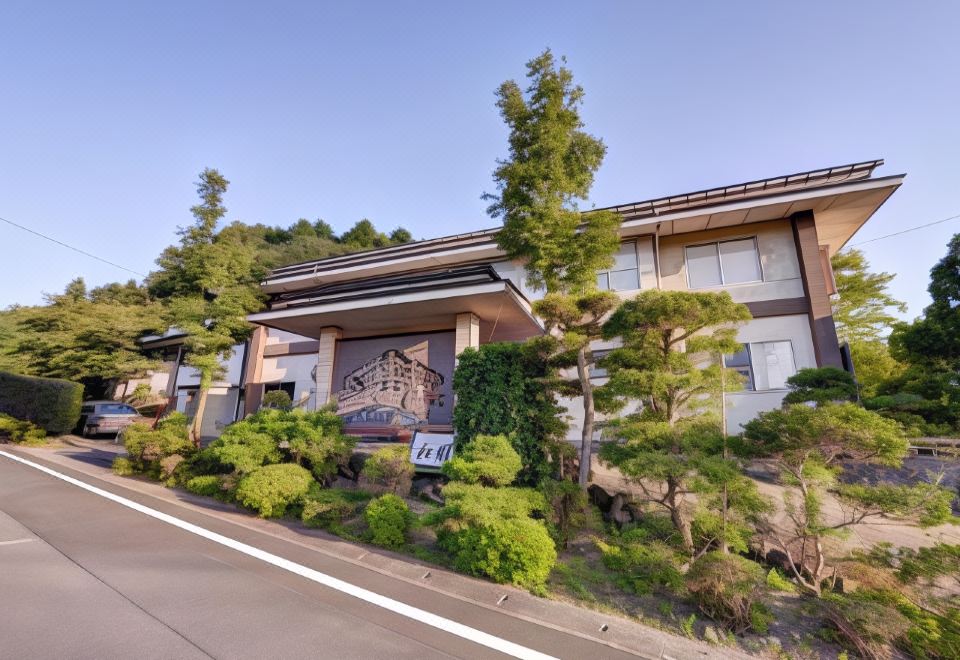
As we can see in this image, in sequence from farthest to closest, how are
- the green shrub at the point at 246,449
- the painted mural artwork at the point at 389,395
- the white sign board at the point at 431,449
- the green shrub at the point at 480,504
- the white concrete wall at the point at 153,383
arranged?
the white concrete wall at the point at 153,383 → the painted mural artwork at the point at 389,395 → the white sign board at the point at 431,449 → the green shrub at the point at 246,449 → the green shrub at the point at 480,504

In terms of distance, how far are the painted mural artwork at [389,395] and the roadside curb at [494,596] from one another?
12.1 ft

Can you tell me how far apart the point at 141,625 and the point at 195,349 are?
1343cm

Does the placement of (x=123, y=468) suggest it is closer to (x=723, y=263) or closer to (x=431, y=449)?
(x=431, y=449)

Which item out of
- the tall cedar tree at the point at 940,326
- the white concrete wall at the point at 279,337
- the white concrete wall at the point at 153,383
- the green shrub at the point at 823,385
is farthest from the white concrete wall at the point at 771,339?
the white concrete wall at the point at 153,383

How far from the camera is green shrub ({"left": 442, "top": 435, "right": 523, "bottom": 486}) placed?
522 cm

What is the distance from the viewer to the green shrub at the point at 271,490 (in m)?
6.20

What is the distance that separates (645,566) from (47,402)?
21.4 m

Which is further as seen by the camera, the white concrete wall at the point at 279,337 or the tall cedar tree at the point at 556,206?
the white concrete wall at the point at 279,337

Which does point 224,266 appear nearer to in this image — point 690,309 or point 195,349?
point 195,349

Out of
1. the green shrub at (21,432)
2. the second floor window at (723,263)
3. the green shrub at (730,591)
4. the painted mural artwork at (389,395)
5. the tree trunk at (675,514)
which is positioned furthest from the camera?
the green shrub at (21,432)

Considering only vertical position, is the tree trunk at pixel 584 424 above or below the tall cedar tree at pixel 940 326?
below

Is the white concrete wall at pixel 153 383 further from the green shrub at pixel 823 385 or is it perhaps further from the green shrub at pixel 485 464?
the green shrub at pixel 823 385

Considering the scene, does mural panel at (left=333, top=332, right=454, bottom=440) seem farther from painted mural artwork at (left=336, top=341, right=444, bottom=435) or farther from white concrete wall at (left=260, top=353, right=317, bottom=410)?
white concrete wall at (left=260, top=353, right=317, bottom=410)

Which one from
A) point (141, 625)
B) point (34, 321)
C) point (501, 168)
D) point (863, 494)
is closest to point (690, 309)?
point (863, 494)
